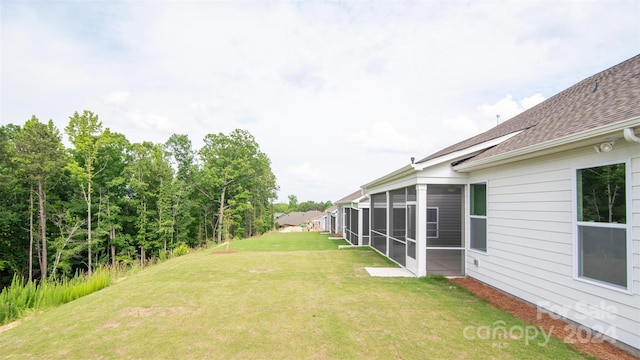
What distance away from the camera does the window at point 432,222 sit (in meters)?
12.8

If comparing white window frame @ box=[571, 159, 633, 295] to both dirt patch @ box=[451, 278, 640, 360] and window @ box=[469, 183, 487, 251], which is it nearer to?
dirt patch @ box=[451, 278, 640, 360]

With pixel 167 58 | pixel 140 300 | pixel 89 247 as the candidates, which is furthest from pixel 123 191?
pixel 140 300

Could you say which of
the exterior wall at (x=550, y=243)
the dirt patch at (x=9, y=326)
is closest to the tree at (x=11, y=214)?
the dirt patch at (x=9, y=326)

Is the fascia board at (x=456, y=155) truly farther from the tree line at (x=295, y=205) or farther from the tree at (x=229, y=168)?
the tree line at (x=295, y=205)

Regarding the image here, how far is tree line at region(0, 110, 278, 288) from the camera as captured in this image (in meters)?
18.3

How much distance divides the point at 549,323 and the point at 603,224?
5.54 feet

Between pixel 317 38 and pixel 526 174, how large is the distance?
10498 mm

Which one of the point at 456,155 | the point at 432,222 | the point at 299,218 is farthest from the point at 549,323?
the point at 299,218

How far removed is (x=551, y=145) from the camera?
441 cm

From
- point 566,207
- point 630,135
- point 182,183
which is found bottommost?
point 566,207

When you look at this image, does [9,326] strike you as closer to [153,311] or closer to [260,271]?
[153,311]

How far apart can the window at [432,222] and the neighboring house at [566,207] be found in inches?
203

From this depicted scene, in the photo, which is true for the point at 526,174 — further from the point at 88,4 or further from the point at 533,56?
the point at 88,4

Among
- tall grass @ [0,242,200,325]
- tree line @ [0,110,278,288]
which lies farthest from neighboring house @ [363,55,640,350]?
tree line @ [0,110,278,288]
